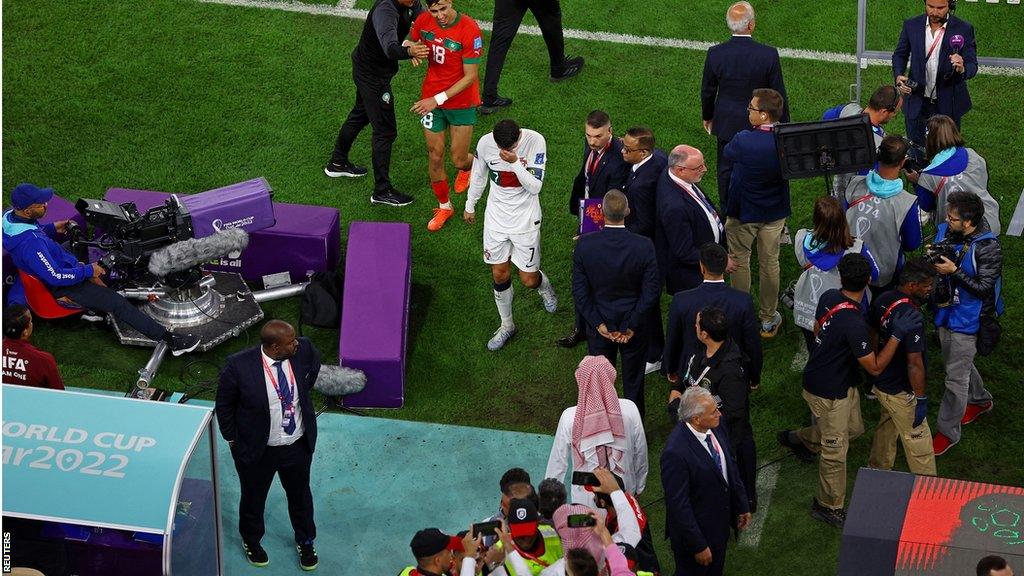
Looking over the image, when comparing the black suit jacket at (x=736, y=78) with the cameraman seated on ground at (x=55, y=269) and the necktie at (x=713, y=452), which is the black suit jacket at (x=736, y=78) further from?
the cameraman seated on ground at (x=55, y=269)

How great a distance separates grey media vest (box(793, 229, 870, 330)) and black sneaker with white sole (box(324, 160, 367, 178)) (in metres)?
4.28

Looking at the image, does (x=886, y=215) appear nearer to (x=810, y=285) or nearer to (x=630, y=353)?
(x=810, y=285)

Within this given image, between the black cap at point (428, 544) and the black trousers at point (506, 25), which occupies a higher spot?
the black trousers at point (506, 25)

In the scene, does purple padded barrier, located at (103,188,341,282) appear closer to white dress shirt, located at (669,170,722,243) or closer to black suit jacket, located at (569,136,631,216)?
black suit jacket, located at (569,136,631,216)

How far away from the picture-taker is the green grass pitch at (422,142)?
8766mm

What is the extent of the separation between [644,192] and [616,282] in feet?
2.57

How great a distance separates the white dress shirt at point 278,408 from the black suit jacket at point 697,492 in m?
2.06

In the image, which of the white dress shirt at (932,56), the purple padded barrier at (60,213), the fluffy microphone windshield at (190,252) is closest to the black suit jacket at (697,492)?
the fluffy microphone windshield at (190,252)

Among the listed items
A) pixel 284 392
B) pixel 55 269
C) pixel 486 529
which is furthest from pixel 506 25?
pixel 486 529

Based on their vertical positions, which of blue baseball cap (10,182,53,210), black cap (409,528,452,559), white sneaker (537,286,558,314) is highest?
blue baseball cap (10,182,53,210)

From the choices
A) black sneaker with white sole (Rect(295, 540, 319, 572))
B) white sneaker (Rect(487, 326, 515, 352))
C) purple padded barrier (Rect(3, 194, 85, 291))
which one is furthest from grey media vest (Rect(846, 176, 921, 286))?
purple padded barrier (Rect(3, 194, 85, 291))

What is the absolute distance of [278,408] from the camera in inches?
273

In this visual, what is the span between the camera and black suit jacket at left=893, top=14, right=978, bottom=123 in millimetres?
9945

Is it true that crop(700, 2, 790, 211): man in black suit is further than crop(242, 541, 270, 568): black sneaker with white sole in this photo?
Yes
